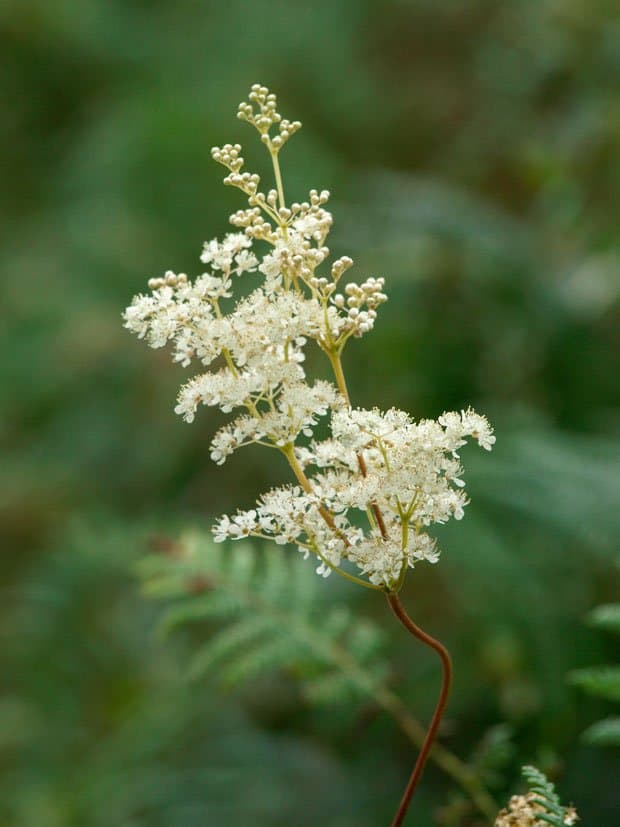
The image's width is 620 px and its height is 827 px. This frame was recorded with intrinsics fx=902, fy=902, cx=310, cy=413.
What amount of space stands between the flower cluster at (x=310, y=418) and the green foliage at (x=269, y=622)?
3.45 feet

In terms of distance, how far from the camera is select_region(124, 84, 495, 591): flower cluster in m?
1.56

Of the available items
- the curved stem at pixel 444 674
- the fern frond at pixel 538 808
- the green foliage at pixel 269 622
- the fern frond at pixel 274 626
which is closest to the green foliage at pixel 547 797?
the fern frond at pixel 538 808

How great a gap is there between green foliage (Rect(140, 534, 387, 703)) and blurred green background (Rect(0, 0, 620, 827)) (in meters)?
0.16

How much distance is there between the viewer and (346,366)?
239 inches

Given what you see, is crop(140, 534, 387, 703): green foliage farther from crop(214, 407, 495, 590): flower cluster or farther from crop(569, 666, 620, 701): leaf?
crop(214, 407, 495, 590): flower cluster

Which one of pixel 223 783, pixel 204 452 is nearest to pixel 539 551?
pixel 223 783

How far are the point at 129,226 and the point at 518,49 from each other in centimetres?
343

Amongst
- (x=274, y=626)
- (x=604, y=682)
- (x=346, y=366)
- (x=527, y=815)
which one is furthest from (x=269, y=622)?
(x=346, y=366)

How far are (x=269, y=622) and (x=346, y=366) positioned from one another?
11.3 ft

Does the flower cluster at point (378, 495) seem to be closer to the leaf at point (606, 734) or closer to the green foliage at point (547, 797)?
the green foliage at point (547, 797)

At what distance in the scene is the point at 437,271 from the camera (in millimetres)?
5555

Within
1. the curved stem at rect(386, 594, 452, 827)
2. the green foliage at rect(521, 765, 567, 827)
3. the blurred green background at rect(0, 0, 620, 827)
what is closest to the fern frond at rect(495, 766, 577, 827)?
the green foliage at rect(521, 765, 567, 827)

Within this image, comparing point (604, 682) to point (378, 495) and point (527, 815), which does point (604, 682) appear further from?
point (378, 495)

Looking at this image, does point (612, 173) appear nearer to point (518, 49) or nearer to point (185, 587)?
point (518, 49)
